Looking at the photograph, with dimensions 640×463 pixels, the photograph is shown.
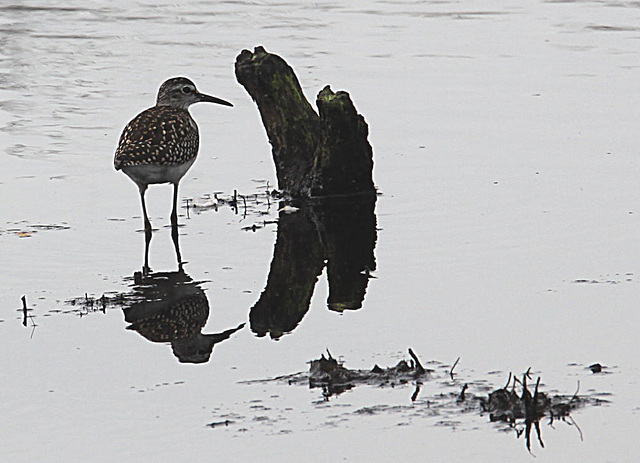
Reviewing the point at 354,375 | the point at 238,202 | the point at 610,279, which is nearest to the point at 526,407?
the point at 354,375

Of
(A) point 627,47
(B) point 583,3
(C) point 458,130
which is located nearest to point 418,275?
(C) point 458,130

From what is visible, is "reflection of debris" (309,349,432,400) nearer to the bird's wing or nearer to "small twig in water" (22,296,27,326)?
"small twig in water" (22,296,27,326)

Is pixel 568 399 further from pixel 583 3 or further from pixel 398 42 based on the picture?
pixel 583 3

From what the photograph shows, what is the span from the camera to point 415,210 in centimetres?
1152

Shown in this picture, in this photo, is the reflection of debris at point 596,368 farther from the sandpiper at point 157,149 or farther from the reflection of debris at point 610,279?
the sandpiper at point 157,149

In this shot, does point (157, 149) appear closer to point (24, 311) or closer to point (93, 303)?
point (93, 303)

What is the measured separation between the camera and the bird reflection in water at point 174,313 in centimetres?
780

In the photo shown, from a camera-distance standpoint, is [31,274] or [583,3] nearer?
[31,274]

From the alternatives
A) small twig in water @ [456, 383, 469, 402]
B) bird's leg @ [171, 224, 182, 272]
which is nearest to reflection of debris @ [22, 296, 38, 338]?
bird's leg @ [171, 224, 182, 272]

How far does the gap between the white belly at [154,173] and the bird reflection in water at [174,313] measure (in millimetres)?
1439

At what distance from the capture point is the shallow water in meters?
6.34

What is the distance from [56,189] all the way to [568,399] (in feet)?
23.0

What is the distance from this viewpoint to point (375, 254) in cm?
1000

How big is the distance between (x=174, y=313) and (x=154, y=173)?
8.98ft
